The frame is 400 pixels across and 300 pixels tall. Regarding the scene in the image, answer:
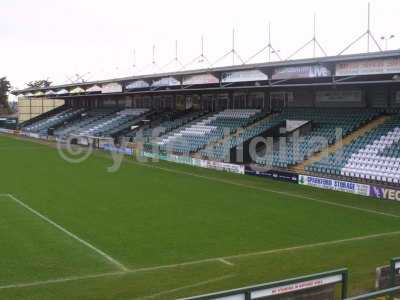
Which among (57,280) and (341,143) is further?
(341,143)

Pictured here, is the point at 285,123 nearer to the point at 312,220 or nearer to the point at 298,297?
the point at 312,220

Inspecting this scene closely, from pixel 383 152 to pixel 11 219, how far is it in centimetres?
1895

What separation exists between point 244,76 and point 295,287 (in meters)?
28.4

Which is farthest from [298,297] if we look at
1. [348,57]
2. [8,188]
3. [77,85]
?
[77,85]

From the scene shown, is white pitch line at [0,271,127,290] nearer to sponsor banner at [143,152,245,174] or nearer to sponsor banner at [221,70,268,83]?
sponsor banner at [143,152,245,174]

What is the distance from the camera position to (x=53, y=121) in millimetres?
72125

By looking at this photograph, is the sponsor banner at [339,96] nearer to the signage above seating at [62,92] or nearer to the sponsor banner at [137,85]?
the sponsor banner at [137,85]

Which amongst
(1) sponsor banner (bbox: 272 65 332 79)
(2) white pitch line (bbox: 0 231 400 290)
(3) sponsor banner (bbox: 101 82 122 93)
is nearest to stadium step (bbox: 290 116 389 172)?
(1) sponsor banner (bbox: 272 65 332 79)

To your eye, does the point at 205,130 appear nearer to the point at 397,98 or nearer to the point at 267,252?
the point at 397,98

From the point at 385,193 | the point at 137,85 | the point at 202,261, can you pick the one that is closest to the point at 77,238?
the point at 202,261

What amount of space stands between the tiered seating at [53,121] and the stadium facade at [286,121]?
14.7 m

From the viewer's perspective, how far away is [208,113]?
47.5m

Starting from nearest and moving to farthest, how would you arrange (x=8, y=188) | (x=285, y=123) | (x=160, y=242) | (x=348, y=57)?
(x=160, y=242), (x=8, y=188), (x=348, y=57), (x=285, y=123)

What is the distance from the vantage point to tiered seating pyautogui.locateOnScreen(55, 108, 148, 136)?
55391mm
